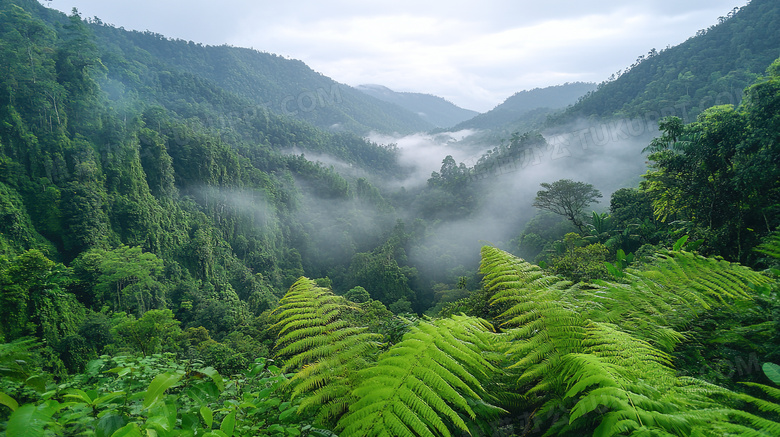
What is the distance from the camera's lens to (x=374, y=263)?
42125mm

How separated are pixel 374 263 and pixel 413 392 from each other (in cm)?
4127

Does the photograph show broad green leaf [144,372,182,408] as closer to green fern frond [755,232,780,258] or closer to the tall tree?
green fern frond [755,232,780,258]

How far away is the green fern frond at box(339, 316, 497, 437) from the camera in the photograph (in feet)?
3.68

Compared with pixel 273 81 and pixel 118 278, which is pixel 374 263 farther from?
pixel 273 81

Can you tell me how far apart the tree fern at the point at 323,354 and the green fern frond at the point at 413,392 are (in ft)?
0.35

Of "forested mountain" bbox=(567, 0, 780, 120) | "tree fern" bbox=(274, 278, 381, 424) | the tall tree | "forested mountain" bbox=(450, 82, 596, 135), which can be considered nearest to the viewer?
"tree fern" bbox=(274, 278, 381, 424)

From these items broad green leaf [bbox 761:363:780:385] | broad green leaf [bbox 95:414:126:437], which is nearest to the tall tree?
broad green leaf [bbox 761:363:780:385]

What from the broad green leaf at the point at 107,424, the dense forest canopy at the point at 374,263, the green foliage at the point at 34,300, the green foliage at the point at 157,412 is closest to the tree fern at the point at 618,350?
the dense forest canopy at the point at 374,263

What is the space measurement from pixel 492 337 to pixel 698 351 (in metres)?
1.07

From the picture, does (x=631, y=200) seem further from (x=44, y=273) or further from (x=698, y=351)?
(x=44, y=273)

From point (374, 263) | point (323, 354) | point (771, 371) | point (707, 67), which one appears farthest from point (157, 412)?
point (707, 67)

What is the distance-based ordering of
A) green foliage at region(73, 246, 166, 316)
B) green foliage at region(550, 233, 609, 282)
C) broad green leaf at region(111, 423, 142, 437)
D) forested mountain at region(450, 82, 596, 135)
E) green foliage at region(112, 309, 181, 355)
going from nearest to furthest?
1. broad green leaf at region(111, 423, 142, 437)
2. green foliage at region(550, 233, 609, 282)
3. green foliage at region(112, 309, 181, 355)
4. green foliage at region(73, 246, 166, 316)
5. forested mountain at region(450, 82, 596, 135)

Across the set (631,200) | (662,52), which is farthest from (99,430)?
(662,52)

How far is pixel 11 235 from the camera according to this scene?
25812 millimetres
